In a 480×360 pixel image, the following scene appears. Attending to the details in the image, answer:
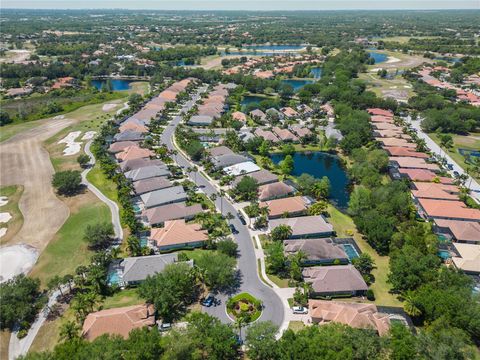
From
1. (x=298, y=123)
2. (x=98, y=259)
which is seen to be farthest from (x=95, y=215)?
(x=298, y=123)

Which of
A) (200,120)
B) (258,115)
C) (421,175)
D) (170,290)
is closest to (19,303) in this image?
(170,290)

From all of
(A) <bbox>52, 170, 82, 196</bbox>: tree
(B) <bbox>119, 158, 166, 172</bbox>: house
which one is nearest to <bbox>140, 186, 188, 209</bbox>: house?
(B) <bbox>119, 158, 166, 172</bbox>: house

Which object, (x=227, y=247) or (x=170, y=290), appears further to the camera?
(x=227, y=247)

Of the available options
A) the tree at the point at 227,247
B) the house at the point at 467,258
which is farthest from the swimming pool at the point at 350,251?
the tree at the point at 227,247

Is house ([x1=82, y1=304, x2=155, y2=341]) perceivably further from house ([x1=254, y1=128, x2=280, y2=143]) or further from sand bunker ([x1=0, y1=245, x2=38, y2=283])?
house ([x1=254, y1=128, x2=280, y2=143])

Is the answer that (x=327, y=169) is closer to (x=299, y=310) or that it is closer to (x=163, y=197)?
(x=163, y=197)

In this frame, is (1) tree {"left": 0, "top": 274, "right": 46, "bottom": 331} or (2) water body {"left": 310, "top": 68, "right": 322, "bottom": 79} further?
(2) water body {"left": 310, "top": 68, "right": 322, "bottom": 79}
